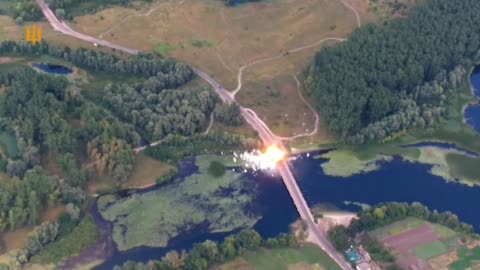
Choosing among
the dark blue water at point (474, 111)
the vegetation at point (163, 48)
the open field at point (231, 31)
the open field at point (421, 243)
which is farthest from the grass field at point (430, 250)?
the vegetation at point (163, 48)

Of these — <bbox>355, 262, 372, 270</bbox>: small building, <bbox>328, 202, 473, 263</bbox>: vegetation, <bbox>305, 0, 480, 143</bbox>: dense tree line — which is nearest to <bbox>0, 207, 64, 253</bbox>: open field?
<bbox>328, 202, 473, 263</bbox>: vegetation

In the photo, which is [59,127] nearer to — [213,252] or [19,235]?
[19,235]

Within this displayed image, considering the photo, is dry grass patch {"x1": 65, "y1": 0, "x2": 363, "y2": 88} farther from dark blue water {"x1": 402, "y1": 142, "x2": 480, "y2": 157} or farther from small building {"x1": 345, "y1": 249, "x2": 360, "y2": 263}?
small building {"x1": 345, "y1": 249, "x2": 360, "y2": 263}

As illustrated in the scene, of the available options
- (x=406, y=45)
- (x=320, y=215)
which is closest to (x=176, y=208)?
(x=320, y=215)

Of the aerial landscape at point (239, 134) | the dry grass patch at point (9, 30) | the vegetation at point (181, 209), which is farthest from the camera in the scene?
the dry grass patch at point (9, 30)

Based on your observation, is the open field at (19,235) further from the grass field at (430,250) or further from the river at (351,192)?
the grass field at (430,250)
